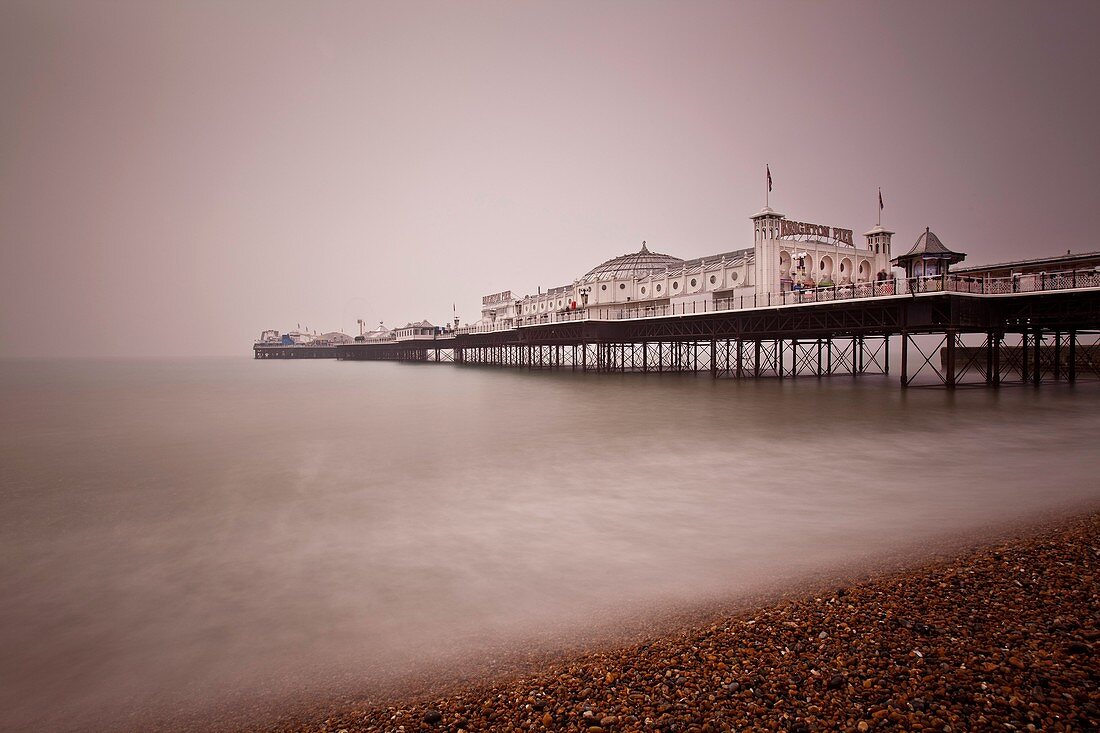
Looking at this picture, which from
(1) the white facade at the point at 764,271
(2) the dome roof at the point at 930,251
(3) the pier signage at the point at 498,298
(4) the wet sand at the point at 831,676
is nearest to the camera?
(4) the wet sand at the point at 831,676

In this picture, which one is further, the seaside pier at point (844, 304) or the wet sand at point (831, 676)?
the seaside pier at point (844, 304)

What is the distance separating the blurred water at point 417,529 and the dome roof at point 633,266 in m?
42.4

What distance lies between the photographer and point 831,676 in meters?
4.16

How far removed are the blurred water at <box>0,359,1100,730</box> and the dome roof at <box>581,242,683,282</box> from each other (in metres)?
42.4

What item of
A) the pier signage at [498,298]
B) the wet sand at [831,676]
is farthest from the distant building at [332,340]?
the wet sand at [831,676]

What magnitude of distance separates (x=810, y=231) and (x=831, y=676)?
147 ft

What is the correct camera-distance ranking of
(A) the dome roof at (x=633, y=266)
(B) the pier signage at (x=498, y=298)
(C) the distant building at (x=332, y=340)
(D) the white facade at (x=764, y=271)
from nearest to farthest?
(D) the white facade at (x=764, y=271)
(A) the dome roof at (x=633, y=266)
(B) the pier signage at (x=498, y=298)
(C) the distant building at (x=332, y=340)

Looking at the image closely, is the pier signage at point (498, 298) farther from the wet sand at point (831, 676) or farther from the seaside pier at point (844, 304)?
the wet sand at point (831, 676)

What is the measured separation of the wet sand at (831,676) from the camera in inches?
147

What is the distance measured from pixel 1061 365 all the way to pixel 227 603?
180 ft

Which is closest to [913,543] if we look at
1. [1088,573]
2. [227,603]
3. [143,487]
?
[1088,573]

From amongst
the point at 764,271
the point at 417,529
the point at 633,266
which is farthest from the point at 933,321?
the point at 633,266

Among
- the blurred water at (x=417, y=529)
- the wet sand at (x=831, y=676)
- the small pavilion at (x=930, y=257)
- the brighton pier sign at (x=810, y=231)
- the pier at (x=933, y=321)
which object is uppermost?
the brighton pier sign at (x=810, y=231)

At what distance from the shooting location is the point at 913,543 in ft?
25.1
